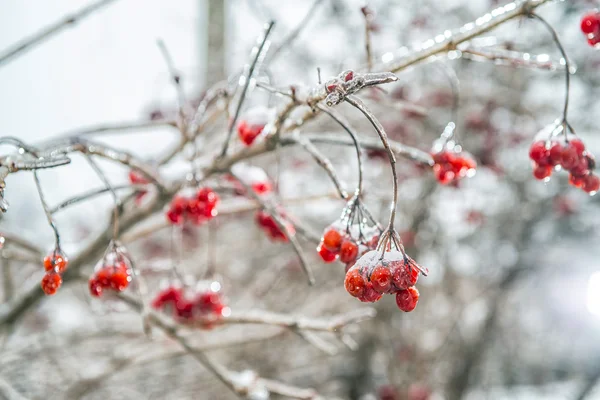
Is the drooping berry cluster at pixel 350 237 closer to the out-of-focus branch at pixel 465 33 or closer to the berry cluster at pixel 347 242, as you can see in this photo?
the berry cluster at pixel 347 242

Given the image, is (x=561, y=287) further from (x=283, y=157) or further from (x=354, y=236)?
(x=354, y=236)

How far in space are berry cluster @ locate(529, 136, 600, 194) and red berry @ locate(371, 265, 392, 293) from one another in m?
0.70

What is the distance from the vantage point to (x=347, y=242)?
127cm

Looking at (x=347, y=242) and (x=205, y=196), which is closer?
(x=347, y=242)

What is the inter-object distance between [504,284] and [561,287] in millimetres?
2083

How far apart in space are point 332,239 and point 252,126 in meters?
0.60

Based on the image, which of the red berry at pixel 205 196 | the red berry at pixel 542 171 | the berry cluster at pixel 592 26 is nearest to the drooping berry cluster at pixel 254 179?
the red berry at pixel 205 196

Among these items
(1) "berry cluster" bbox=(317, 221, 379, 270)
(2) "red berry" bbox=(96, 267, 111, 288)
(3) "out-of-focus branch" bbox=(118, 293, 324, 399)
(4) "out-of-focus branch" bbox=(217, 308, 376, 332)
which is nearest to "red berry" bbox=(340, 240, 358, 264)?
(1) "berry cluster" bbox=(317, 221, 379, 270)

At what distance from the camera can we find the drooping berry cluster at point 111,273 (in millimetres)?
1534

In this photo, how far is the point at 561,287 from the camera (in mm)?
5980

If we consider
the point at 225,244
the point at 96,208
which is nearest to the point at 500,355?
the point at 225,244

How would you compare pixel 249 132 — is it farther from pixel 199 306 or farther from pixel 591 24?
pixel 591 24

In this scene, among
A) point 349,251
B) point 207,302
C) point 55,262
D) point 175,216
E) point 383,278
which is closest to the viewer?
point 383,278

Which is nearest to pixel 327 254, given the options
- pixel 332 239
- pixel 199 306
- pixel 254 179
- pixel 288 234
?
pixel 332 239
